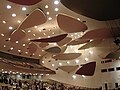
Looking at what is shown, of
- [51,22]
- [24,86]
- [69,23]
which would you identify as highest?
[51,22]

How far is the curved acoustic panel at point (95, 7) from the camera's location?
46.7 ft

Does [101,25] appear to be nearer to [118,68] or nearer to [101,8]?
[101,8]

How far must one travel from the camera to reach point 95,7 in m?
14.9

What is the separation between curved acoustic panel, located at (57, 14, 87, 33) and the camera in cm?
1564

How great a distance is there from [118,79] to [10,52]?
42.3ft

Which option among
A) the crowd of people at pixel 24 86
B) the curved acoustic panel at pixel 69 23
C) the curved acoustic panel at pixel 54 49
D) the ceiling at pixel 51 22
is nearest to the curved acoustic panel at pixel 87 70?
the ceiling at pixel 51 22

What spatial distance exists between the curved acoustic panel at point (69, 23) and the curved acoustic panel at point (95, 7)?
2.07 ft

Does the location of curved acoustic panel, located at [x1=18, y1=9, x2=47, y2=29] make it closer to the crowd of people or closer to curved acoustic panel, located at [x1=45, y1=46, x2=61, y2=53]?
curved acoustic panel, located at [x1=45, y1=46, x2=61, y2=53]

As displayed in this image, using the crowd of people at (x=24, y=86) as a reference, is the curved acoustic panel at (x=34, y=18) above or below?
above

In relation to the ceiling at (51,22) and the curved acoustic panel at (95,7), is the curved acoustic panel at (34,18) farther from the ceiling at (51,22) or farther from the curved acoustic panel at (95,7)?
the curved acoustic panel at (95,7)

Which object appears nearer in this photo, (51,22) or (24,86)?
(51,22)

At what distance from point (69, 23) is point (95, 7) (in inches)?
81.4

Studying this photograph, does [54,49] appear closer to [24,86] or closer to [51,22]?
[51,22]

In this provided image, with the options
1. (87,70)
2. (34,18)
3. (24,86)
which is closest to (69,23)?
(34,18)
